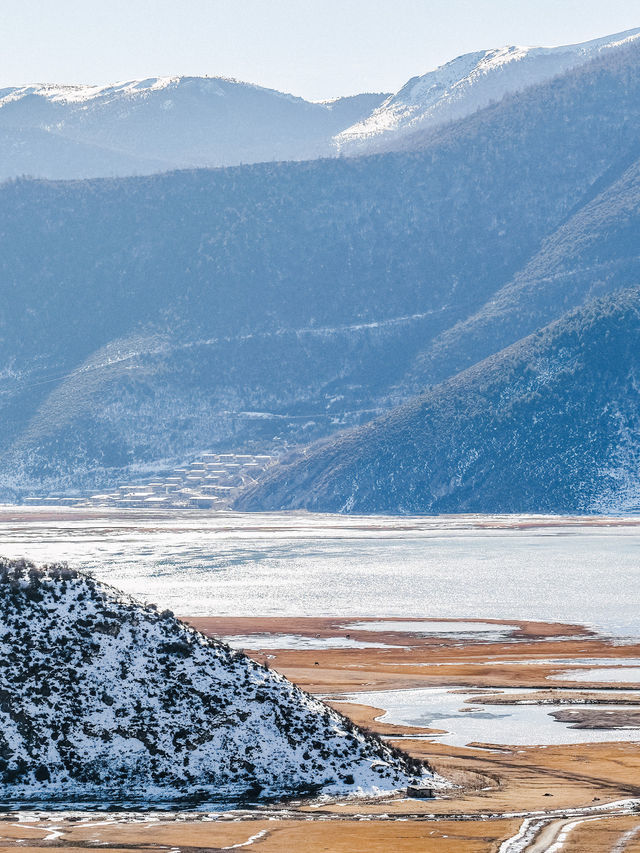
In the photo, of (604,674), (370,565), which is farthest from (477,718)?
(370,565)

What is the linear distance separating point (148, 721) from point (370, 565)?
87.5 m

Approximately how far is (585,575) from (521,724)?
210ft

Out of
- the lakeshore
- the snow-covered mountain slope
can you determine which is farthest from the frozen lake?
the snow-covered mountain slope

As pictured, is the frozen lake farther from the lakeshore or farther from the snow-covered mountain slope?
the snow-covered mountain slope

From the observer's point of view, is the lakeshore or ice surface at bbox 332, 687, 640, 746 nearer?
the lakeshore

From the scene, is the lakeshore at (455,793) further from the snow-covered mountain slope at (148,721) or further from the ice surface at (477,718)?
the snow-covered mountain slope at (148,721)

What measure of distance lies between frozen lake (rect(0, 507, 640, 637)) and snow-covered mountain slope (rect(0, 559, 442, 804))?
44085 mm

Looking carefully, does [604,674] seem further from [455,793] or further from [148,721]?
[148,721]

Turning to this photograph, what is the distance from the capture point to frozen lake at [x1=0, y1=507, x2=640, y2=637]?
104625mm

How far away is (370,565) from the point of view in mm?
133875

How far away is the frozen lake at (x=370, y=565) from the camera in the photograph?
105 meters

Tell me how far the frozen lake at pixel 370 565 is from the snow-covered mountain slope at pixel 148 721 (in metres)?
44.1

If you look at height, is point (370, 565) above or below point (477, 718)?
below

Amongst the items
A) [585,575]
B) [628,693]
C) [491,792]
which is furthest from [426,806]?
[585,575]
